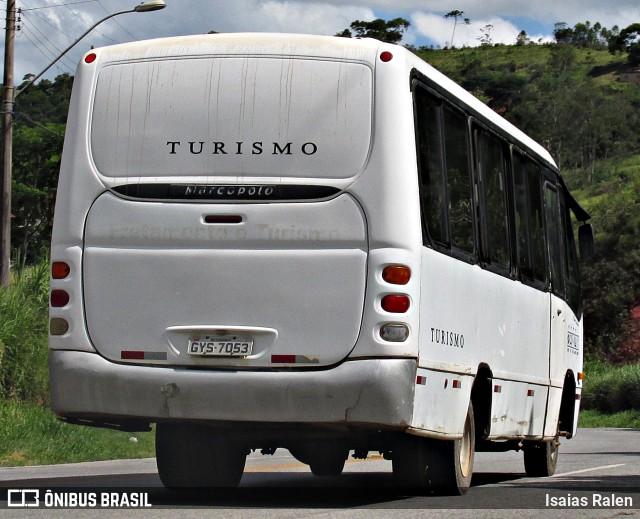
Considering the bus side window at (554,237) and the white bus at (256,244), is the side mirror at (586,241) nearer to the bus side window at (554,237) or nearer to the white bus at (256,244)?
the bus side window at (554,237)

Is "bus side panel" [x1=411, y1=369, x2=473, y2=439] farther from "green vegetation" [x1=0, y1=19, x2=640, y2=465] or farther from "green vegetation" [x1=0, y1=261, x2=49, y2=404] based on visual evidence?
"green vegetation" [x1=0, y1=261, x2=49, y2=404]

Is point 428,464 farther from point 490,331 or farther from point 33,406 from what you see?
point 33,406

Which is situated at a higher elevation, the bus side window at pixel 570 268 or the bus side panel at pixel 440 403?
the bus side window at pixel 570 268

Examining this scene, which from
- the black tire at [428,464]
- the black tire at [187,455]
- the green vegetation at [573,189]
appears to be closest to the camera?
the black tire at [428,464]

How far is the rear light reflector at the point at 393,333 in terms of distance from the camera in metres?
9.80

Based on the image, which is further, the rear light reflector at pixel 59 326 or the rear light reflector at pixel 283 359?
the rear light reflector at pixel 59 326

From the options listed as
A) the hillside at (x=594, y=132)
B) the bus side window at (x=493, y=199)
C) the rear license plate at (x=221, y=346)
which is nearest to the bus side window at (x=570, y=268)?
the bus side window at (x=493, y=199)

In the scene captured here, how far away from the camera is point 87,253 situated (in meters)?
10.3

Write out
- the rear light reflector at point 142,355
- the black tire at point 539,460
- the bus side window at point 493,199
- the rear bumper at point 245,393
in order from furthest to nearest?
the black tire at point 539,460, the bus side window at point 493,199, the rear light reflector at point 142,355, the rear bumper at point 245,393

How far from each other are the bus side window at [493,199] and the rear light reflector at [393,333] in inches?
94.4

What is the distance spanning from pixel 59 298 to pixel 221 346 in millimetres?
1254

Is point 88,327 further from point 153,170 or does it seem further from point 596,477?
point 596,477

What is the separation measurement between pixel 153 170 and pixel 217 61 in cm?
90

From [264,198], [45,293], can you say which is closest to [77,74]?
[264,198]
